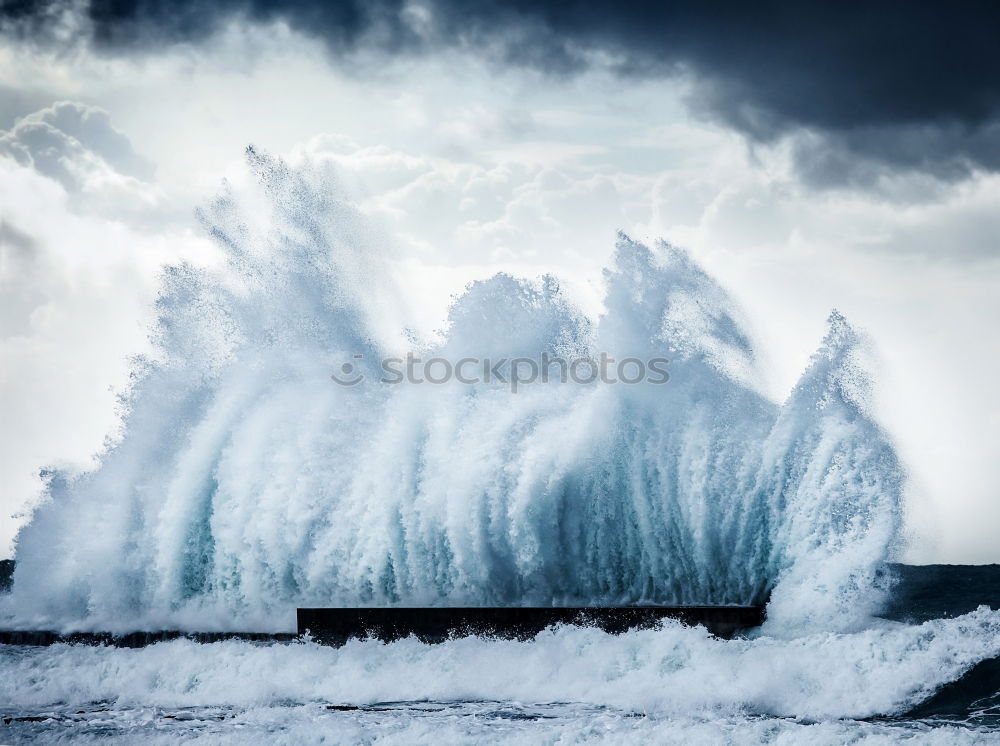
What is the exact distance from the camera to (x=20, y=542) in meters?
19.7

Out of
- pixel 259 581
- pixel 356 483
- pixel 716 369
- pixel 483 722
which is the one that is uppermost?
pixel 716 369

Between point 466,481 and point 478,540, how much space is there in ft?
3.06

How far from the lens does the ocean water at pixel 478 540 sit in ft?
37.6

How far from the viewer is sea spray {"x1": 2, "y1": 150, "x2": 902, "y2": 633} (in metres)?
15.0

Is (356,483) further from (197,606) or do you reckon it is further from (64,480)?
(64,480)

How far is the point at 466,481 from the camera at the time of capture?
15.8m

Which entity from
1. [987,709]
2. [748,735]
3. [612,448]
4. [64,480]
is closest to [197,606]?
[64,480]

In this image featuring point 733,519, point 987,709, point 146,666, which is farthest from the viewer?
point 733,519

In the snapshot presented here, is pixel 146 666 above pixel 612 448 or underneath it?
underneath

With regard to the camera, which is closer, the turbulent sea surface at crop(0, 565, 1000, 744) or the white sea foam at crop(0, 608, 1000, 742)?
the turbulent sea surface at crop(0, 565, 1000, 744)

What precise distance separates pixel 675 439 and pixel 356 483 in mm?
5210

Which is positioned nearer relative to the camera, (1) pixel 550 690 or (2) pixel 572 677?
(1) pixel 550 690

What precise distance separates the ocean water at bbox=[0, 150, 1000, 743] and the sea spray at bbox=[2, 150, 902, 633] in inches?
1.5

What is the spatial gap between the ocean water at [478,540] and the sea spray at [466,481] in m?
0.04
